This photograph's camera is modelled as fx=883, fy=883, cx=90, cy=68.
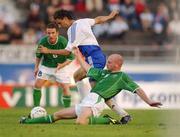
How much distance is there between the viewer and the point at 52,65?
21.2 meters

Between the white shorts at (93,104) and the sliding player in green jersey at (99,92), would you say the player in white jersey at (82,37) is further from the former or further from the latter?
the white shorts at (93,104)

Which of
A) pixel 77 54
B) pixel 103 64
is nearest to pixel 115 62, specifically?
pixel 77 54

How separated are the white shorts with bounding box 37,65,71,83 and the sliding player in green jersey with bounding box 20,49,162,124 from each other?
4062 millimetres

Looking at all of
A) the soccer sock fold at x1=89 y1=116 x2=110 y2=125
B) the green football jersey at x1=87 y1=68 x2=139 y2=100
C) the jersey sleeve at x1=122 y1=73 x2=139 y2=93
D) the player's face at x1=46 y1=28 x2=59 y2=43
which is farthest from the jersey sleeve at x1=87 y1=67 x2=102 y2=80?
the player's face at x1=46 y1=28 x2=59 y2=43

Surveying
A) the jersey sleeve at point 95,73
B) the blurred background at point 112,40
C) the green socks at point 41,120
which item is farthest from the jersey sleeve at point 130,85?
the blurred background at point 112,40

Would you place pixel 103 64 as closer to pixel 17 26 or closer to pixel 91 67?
pixel 91 67

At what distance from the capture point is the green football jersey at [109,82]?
1673 centimetres

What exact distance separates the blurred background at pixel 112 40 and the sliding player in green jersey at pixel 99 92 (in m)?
10.9

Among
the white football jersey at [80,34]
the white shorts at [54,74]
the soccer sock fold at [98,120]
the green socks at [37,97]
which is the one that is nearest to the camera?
the soccer sock fold at [98,120]

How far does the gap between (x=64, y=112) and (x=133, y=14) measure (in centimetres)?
1550

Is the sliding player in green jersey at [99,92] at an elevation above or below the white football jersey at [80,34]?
below

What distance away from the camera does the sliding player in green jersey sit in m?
16.6

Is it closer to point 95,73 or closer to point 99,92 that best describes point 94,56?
point 95,73

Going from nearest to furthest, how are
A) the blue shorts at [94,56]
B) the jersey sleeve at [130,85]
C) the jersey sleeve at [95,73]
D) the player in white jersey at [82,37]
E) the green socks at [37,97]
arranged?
the jersey sleeve at [130,85] → the jersey sleeve at [95,73] → the player in white jersey at [82,37] → the blue shorts at [94,56] → the green socks at [37,97]
